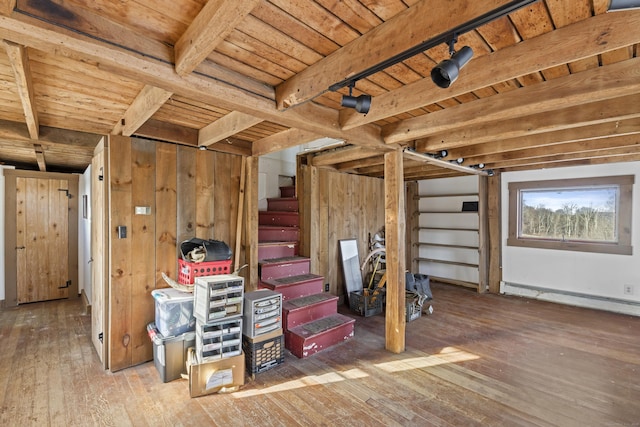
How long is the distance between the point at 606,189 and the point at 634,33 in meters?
4.50

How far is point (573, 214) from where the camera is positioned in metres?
4.76

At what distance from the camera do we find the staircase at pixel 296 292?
10.3ft

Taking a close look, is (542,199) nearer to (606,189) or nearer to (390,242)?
(606,189)

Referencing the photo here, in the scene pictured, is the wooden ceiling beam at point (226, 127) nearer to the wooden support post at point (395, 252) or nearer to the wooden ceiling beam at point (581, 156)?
the wooden support post at point (395, 252)

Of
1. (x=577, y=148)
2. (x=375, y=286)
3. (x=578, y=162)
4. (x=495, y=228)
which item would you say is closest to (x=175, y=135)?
(x=375, y=286)

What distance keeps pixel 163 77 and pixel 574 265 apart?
6.04 m

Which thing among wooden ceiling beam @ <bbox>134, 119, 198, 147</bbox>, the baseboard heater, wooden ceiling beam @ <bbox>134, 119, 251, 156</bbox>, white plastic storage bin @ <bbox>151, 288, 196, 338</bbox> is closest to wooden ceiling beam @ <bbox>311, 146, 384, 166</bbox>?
wooden ceiling beam @ <bbox>134, 119, 251, 156</bbox>

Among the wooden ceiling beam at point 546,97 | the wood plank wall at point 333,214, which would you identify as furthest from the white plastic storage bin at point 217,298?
the wooden ceiling beam at point 546,97

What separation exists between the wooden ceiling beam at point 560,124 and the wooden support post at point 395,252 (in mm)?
607

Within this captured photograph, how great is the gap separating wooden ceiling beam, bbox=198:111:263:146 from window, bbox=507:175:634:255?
5029 mm

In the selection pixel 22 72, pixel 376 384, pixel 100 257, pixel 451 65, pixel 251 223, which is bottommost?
pixel 376 384

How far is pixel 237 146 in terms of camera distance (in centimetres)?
339

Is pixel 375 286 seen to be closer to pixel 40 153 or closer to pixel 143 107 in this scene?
pixel 143 107

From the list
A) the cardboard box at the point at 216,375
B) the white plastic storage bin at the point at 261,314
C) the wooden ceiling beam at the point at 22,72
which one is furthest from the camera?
the white plastic storage bin at the point at 261,314
